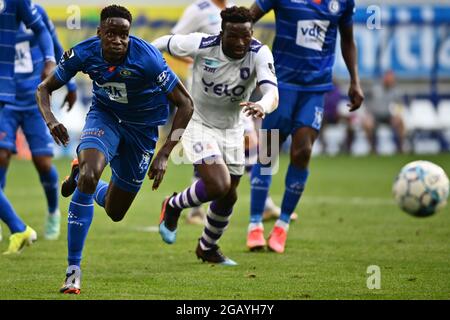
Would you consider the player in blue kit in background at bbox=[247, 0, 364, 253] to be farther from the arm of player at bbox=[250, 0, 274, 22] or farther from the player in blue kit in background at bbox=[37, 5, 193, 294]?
the player in blue kit in background at bbox=[37, 5, 193, 294]

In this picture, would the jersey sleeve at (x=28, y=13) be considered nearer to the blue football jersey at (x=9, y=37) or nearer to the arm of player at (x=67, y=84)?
the blue football jersey at (x=9, y=37)

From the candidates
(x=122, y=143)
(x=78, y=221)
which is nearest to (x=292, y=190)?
(x=122, y=143)

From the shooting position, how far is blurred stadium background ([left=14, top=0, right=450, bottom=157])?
26531 mm

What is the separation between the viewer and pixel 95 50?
25.0 ft

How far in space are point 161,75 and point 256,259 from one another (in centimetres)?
247

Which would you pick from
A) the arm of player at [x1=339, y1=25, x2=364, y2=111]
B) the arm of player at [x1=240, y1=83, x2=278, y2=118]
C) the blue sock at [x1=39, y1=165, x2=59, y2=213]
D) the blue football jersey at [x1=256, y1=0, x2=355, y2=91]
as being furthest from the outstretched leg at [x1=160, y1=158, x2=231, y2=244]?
the blue sock at [x1=39, y1=165, x2=59, y2=213]

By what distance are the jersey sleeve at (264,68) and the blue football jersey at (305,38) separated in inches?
57.7

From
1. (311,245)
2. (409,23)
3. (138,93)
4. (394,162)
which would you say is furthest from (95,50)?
(409,23)

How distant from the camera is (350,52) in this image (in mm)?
10680

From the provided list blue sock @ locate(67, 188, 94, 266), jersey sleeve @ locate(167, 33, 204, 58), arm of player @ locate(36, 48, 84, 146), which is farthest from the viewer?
jersey sleeve @ locate(167, 33, 204, 58)

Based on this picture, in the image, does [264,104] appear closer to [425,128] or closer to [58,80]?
[58,80]

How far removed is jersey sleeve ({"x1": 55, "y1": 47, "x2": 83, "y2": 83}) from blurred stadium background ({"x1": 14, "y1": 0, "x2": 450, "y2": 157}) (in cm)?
1871

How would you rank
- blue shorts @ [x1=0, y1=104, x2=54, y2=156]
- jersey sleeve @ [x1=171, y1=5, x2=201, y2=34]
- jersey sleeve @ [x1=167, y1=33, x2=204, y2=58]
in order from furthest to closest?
jersey sleeve @ [x1=171, y1=5, x2=201, y2=34] < blue shorts @ [x1=0, y1=104, x2=54, y2=156] < jersey sleeve @ [x1=167, y1=33, x2=204, y2=58]
